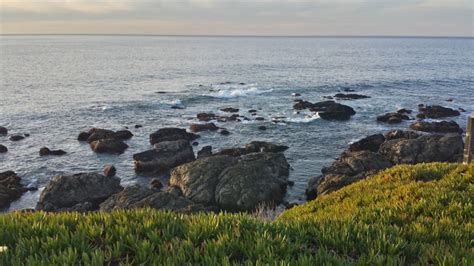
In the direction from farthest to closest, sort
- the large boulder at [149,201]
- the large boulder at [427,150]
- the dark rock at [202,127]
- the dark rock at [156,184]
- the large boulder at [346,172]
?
the dark rock at [202,127], the large boulder at [427,150], the dark rock at [156,184], the large boulder at [346,172], the large boulder at [149,201]

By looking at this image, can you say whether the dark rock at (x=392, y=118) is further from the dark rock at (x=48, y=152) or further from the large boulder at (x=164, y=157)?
the dark rock at (x=48, y=152)

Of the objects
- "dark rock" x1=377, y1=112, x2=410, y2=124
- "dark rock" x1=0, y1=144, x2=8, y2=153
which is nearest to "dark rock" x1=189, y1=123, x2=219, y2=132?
"dark rock" x1=0, y1=144, x2=8, y2=153

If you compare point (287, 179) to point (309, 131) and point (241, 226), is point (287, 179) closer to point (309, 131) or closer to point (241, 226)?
point (309, 131)

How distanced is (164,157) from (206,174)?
8162mm

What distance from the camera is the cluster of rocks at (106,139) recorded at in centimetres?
4366

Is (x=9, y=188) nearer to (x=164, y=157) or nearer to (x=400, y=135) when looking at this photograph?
(x=164, y=157)

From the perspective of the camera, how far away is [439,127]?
50.3 meters

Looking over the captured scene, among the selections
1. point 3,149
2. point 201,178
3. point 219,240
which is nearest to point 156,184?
point 201,178

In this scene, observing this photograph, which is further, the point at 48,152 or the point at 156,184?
the point at 48,152

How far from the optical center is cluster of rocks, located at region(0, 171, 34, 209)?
103 ft

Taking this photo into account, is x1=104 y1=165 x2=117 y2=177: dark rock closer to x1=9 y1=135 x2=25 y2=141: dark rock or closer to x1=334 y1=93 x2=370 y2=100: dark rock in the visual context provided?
x1=9 y1=135 x2=25 y2=141: dark rock

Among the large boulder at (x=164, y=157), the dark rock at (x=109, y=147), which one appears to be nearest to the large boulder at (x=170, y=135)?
the dark rock at (x=109, y=147)

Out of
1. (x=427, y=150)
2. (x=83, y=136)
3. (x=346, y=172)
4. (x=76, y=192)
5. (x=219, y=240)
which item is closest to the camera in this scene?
(x=219, y=240)

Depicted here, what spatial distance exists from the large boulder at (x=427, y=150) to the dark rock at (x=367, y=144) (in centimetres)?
318
